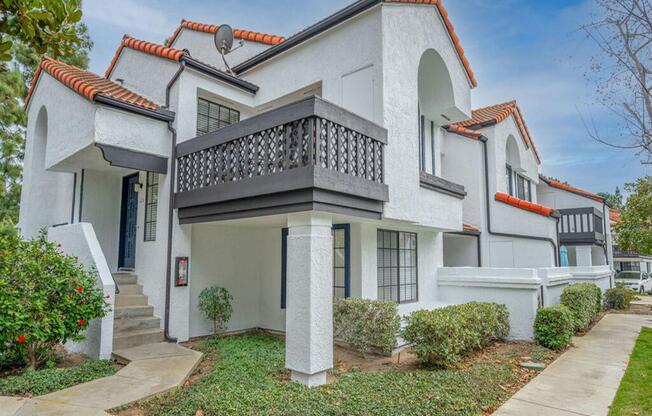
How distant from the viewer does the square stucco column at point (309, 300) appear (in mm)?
6375

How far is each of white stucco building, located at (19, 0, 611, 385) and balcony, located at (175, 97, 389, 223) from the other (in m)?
0.04

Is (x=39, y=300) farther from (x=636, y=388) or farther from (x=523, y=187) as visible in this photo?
(x=523, y=187)

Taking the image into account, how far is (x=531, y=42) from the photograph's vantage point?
12.4m

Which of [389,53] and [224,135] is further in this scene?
[389,53]

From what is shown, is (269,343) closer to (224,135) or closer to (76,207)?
(224,135)

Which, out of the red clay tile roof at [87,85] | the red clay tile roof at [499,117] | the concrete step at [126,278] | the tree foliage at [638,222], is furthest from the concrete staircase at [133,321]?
the tree foliage at [638,222]

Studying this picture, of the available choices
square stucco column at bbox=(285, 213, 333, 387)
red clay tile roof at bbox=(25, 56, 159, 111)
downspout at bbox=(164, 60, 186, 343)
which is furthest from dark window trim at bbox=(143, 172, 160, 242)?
square stucco column at bbox=(285, 213, 333, 387)

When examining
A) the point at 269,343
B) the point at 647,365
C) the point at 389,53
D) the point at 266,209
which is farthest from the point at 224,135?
the point at 647,365

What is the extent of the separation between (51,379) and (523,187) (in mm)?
19535

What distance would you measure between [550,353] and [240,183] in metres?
7.52

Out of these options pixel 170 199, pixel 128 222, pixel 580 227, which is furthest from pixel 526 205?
pixel 128 222

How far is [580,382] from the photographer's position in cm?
688

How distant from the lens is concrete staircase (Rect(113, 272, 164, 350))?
8430 millimetres

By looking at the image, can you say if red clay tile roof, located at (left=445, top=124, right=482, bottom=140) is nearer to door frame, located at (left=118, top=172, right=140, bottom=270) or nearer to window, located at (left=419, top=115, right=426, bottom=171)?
window, located at (left=419, top=115, right=426, bottom=171)
